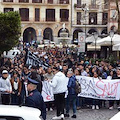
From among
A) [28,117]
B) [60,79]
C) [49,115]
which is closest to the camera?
[28,117]

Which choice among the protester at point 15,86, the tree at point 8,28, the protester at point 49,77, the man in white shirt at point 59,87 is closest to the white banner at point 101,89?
the protester at point 49,77

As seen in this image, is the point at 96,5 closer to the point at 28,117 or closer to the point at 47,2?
the point at 47,2

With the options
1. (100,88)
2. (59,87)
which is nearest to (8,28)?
(100,88)

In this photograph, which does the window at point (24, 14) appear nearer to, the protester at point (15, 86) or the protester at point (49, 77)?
the protester at point (49, 77)

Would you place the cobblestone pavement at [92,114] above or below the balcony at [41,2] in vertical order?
below

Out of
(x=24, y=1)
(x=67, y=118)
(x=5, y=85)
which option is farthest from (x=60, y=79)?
(x=24, y=1)

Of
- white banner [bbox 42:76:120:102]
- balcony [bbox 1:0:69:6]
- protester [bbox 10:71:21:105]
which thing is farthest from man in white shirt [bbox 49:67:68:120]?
balcony [bbox 1:0:69:6]

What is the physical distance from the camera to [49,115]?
34.6ft

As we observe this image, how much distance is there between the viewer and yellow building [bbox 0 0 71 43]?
51.0m

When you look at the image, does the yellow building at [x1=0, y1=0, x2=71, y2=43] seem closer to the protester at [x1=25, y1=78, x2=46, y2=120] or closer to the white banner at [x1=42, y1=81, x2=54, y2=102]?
the white banner at [x1=42, y1=81, x2=54, y2=102]

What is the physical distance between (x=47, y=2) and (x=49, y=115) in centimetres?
4272

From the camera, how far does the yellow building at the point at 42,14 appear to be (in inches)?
2008

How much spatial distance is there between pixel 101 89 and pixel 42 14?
41145 mm

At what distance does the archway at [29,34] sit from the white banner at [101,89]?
42.3 meters
